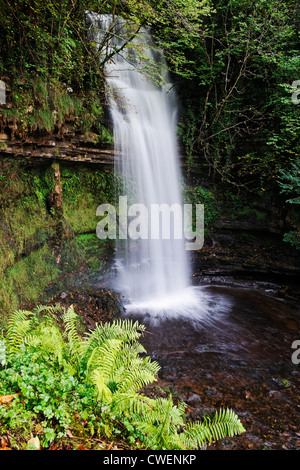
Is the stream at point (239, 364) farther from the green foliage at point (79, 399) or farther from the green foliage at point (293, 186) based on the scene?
the green foliage at point (293, 186)

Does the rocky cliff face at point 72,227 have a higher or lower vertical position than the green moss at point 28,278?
higher

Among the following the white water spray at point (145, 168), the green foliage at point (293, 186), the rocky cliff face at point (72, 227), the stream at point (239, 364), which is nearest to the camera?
the stream at point (239, 364)

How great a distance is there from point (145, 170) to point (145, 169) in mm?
37

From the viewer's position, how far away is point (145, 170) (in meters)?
9.45

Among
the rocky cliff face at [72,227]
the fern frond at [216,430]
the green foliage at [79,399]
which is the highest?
the rocky cliff face at [72,227]

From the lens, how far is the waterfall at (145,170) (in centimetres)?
882

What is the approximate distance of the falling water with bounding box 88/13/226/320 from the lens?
8758 millimetres

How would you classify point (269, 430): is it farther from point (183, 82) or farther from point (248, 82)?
point (183, 82)

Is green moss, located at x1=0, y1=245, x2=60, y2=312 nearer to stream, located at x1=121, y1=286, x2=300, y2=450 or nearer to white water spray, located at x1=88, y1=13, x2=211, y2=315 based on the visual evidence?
white water spray, located at x1=88, y1=13, x2=211, y2=315

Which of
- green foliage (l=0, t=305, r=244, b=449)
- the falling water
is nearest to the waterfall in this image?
the falling water

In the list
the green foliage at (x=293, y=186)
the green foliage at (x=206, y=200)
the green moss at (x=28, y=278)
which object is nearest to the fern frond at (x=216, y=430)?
the green moss at (x=28, y=278)

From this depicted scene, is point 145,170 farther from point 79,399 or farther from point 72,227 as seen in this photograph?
point 79,399

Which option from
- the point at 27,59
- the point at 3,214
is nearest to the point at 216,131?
the point at 27,59
